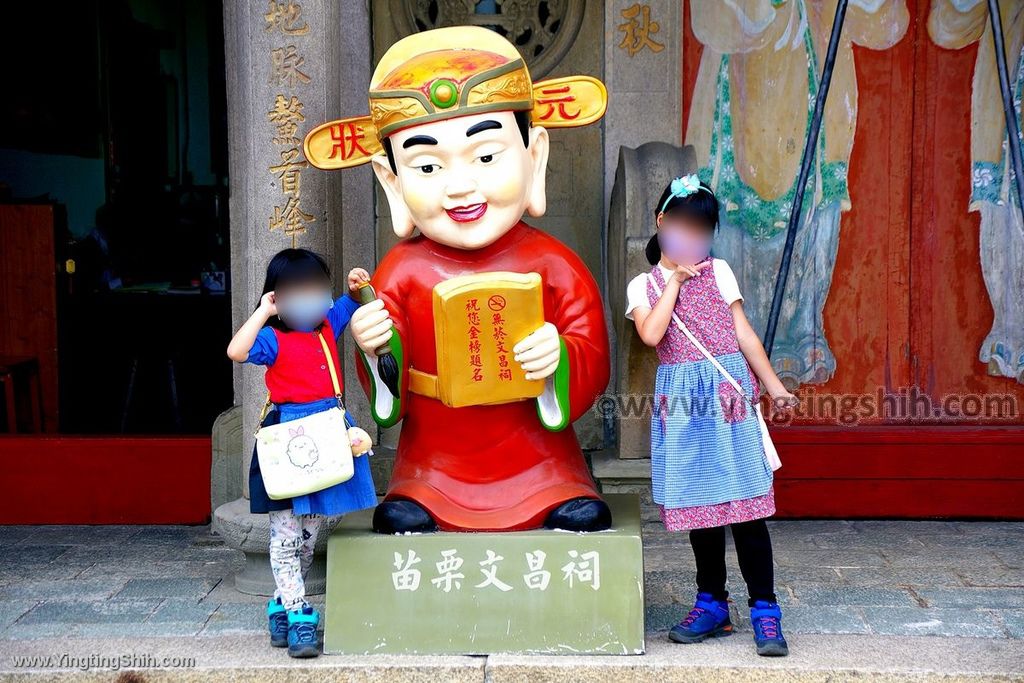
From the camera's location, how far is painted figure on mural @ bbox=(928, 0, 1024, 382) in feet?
18.7

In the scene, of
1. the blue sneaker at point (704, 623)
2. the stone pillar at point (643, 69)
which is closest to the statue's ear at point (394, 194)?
the blue sneaker at point (704, 623)

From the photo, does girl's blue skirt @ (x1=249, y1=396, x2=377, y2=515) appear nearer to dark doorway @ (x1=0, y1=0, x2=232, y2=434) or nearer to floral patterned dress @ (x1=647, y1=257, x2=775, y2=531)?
floral patterned dress @ (x1=647, y1=257, x2=775, y2=531)

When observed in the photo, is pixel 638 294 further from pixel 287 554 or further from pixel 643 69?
pixel 643 69

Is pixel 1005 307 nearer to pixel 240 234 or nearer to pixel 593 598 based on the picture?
pixel 593 598

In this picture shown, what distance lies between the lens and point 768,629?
3873 millimetres

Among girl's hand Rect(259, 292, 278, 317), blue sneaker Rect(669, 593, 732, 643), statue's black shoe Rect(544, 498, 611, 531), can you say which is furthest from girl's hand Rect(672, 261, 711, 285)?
girl's hand Rect(259, 292, 278, 317)

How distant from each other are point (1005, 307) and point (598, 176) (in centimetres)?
200

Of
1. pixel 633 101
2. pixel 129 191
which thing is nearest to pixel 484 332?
pixel 633 101

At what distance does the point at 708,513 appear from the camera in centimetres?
A: 385

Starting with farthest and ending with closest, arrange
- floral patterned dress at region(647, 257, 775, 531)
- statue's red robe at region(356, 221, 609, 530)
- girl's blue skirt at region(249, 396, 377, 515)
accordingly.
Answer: statue's red robe at region(356, 221, 609, 530)
girl's blue skirt at region(249, 396, 377, 515)
floral patterned dress at region(647, 257, 775, 531)

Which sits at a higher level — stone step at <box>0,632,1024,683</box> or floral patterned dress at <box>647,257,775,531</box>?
floral patterned dress at <box>647,257,775,531</box>

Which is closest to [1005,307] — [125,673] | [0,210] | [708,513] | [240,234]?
[708,513]

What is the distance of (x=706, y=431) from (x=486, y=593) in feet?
2.82

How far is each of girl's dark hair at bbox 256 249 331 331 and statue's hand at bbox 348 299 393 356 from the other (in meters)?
0.16
